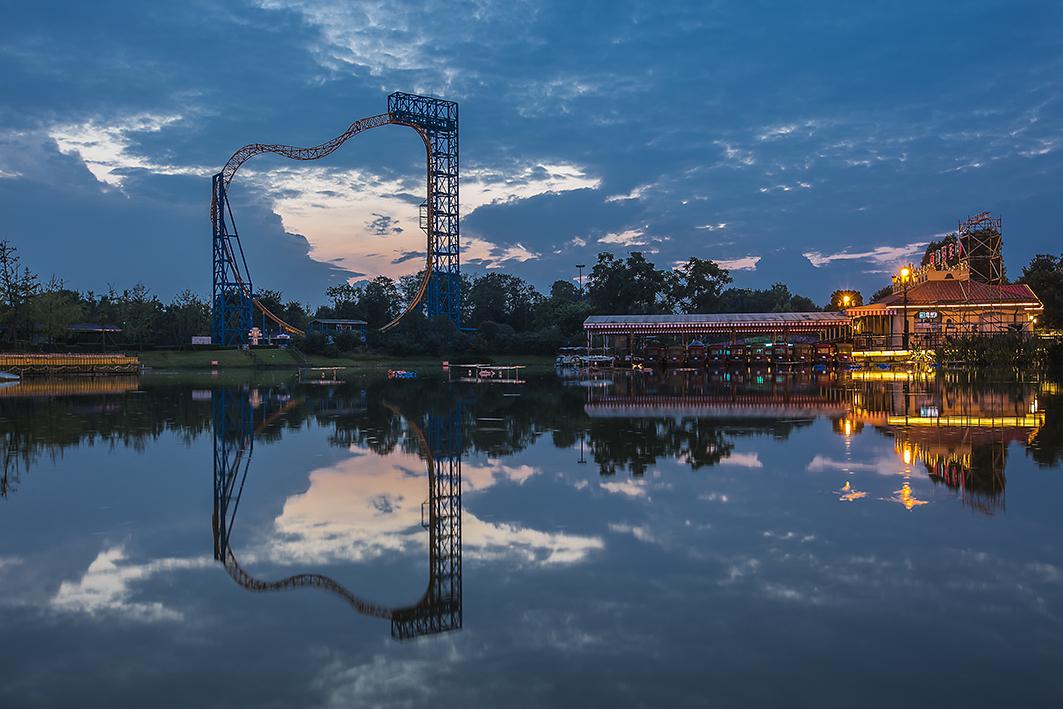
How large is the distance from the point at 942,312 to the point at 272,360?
174 ft

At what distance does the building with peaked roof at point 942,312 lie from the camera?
180 ft

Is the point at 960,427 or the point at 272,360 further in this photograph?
the point at 272,360

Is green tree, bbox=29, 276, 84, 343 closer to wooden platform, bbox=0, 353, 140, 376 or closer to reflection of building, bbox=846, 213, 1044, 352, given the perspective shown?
wooden platform, bbox=0, 353, 140, 376

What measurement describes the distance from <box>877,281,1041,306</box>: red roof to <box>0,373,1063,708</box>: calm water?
45.5 meters

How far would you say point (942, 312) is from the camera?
188 feet

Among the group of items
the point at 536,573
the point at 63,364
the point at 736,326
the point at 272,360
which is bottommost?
the point at 536,573

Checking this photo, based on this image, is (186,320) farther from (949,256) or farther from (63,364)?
(949,256)

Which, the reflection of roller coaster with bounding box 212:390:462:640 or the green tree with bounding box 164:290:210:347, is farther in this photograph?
the green tree with bounding box 164:290:210:347

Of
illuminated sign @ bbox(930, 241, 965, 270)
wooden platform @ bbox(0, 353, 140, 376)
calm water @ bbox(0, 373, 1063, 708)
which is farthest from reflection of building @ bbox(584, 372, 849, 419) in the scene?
illuminated sign @ bbox(930, 241, 965, 270)

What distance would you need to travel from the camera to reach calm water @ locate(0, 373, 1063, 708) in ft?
→ 16.5

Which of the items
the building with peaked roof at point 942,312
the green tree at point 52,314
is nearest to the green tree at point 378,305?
the green tree at point 52,314

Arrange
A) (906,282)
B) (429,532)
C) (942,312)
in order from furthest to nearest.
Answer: (906,282) < (942,312) < (429,532)

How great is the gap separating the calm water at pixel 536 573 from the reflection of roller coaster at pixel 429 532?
0.04m

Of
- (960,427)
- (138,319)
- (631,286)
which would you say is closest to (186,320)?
(138,319)
